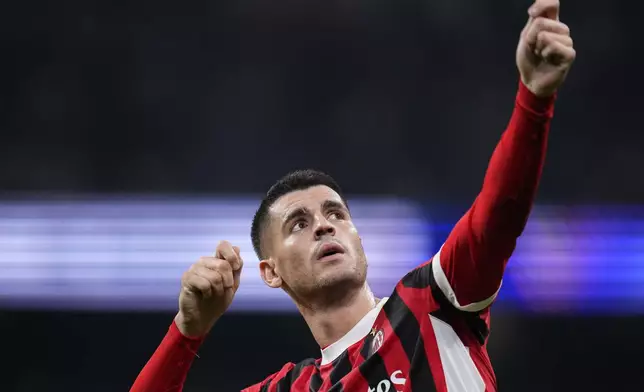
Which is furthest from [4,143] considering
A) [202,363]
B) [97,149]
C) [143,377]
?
[143,377]

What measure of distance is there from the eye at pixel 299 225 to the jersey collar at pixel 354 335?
37 centimetres

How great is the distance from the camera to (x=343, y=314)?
102 inches

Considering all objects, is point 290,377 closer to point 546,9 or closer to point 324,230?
point 324,230

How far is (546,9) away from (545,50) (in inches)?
3.1

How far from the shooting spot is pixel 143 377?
257 centimetres

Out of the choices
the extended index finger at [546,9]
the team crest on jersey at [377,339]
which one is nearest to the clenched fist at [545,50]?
the extended index finger at [546,9]

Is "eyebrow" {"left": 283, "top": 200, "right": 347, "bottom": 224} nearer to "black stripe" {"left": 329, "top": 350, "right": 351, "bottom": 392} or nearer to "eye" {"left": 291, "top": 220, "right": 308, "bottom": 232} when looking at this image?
"eye" {"left": 291, "top": 220, "right": 308, "bottom": 232}

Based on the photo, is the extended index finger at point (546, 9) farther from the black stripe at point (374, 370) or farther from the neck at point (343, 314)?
the neck at point (343, 314)

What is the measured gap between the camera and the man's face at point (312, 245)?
8.29ft

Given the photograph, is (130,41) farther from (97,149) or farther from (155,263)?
(155,263)

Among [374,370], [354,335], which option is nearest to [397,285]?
[374,370]

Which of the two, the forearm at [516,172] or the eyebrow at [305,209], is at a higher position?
the eyebrow at [305,209]

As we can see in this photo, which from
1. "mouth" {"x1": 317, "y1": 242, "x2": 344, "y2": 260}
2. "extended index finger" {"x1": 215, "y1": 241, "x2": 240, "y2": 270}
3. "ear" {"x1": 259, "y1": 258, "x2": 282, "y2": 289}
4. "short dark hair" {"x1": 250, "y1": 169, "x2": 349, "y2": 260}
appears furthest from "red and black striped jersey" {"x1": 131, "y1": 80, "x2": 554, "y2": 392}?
"short dark hair" {"x1": 250, "y1": 169, "x2": 349, "y2": 260}

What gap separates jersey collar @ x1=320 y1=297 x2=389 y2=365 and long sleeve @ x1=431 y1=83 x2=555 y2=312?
1.89 ft
